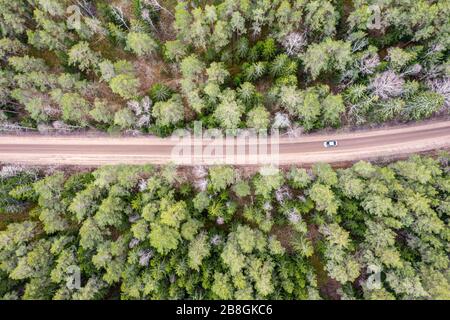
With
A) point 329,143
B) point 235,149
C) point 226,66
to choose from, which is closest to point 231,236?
point 235,149

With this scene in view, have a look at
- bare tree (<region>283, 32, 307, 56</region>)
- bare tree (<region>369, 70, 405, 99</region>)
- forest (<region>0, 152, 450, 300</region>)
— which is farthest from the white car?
bare tree (<region>283, 32, 307, 56</region>)

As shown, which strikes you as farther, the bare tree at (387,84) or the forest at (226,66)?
the forest at (226,66)

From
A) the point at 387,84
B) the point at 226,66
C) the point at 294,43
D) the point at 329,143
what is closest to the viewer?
the point at 387,84

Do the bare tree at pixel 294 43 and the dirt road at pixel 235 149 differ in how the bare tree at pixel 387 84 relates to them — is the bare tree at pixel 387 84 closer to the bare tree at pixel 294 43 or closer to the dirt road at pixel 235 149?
the dirt road at pixel 235 149

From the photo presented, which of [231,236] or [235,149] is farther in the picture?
[235,149]

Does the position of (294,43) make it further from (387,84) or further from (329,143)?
(329,143)

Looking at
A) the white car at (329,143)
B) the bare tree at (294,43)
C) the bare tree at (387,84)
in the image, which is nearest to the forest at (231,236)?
the white car at (329,143)

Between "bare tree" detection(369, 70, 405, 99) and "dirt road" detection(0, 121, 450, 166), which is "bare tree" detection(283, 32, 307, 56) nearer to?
"bare tree" detection(369, 70, 405, 99)
